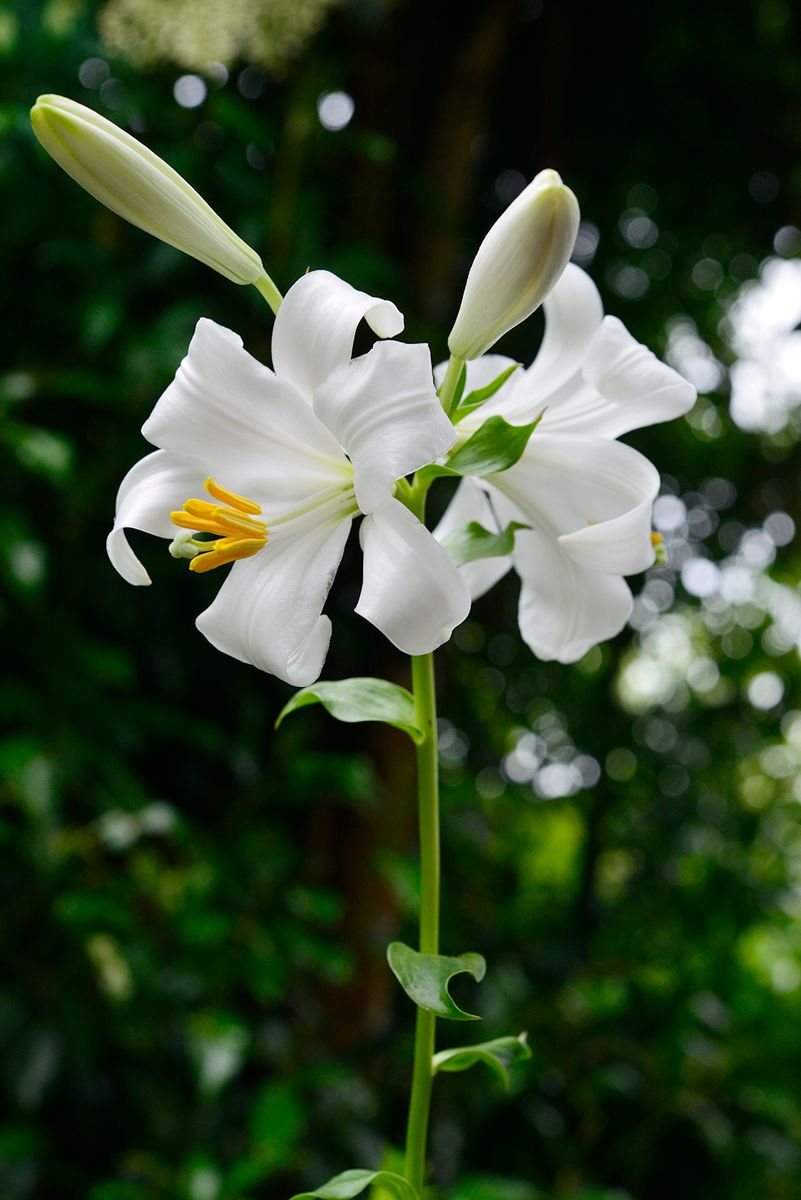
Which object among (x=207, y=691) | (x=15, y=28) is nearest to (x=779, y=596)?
(x=207, y=691)

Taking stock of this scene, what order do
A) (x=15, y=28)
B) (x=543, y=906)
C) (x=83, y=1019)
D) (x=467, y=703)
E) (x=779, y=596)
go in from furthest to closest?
(x=779, y=596) → (x=543, y=906) → (x=467, y=703) → (x=15, y=28) → (x=83, y=1019)

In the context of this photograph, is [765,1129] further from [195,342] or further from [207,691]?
[195,342]

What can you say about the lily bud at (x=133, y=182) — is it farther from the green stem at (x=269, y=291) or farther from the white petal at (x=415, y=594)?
the white petal at (x=415, y=594)

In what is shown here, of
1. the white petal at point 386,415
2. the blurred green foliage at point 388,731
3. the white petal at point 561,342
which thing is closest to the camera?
the white petal at point 386,415

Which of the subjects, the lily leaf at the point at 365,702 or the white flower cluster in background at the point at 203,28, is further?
the white flower cluster in background at the point at 203,28

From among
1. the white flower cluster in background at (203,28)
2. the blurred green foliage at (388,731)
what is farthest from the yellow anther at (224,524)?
the white flower cluster in background at (203,28)

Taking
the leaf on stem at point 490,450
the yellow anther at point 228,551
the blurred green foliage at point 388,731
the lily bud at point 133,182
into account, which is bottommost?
the blurred green foliage at point 388,731

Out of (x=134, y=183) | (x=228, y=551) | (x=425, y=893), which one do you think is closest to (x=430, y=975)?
(x=425, y=893)

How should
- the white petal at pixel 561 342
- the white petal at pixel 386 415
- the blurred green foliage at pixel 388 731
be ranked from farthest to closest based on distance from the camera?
the blurred green foliage at pixel 388 731, the white petal at pixel 561 342, the white petal at pixel 386 415
